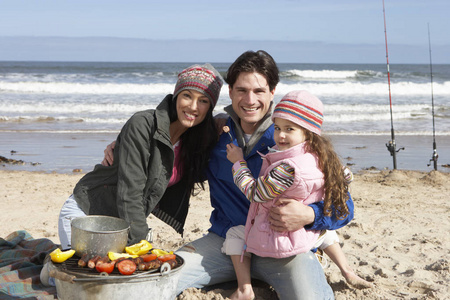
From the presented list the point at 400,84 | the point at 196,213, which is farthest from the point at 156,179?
the point at 400,84

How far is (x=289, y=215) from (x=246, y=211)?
0.54 m

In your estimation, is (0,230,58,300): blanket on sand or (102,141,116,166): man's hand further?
(102,141,116,166): man's hand

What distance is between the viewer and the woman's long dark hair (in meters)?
3.46

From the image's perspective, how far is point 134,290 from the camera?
99.2 inches

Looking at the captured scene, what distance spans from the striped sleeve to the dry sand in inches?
30.1

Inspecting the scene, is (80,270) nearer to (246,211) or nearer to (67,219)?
(67,219)

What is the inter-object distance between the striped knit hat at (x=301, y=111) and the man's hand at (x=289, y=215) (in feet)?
1.42

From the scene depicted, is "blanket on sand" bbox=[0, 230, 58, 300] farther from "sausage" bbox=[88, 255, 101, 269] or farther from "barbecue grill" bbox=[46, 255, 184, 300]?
"sausage" bbox=[88, 255, 101, 269]

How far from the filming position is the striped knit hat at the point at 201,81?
328 cm

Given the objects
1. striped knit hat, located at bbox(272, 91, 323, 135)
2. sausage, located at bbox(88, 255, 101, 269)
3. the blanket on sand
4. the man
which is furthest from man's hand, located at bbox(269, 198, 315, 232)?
the blanket on sand

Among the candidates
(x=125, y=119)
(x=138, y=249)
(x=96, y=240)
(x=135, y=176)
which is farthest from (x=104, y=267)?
(x=125, y=119)

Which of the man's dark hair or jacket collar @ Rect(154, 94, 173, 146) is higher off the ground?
the man's dark hair

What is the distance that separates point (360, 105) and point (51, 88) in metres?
12.4

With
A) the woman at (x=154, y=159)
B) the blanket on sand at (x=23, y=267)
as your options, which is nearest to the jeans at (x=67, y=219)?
the woman at (x=154, y=159)
